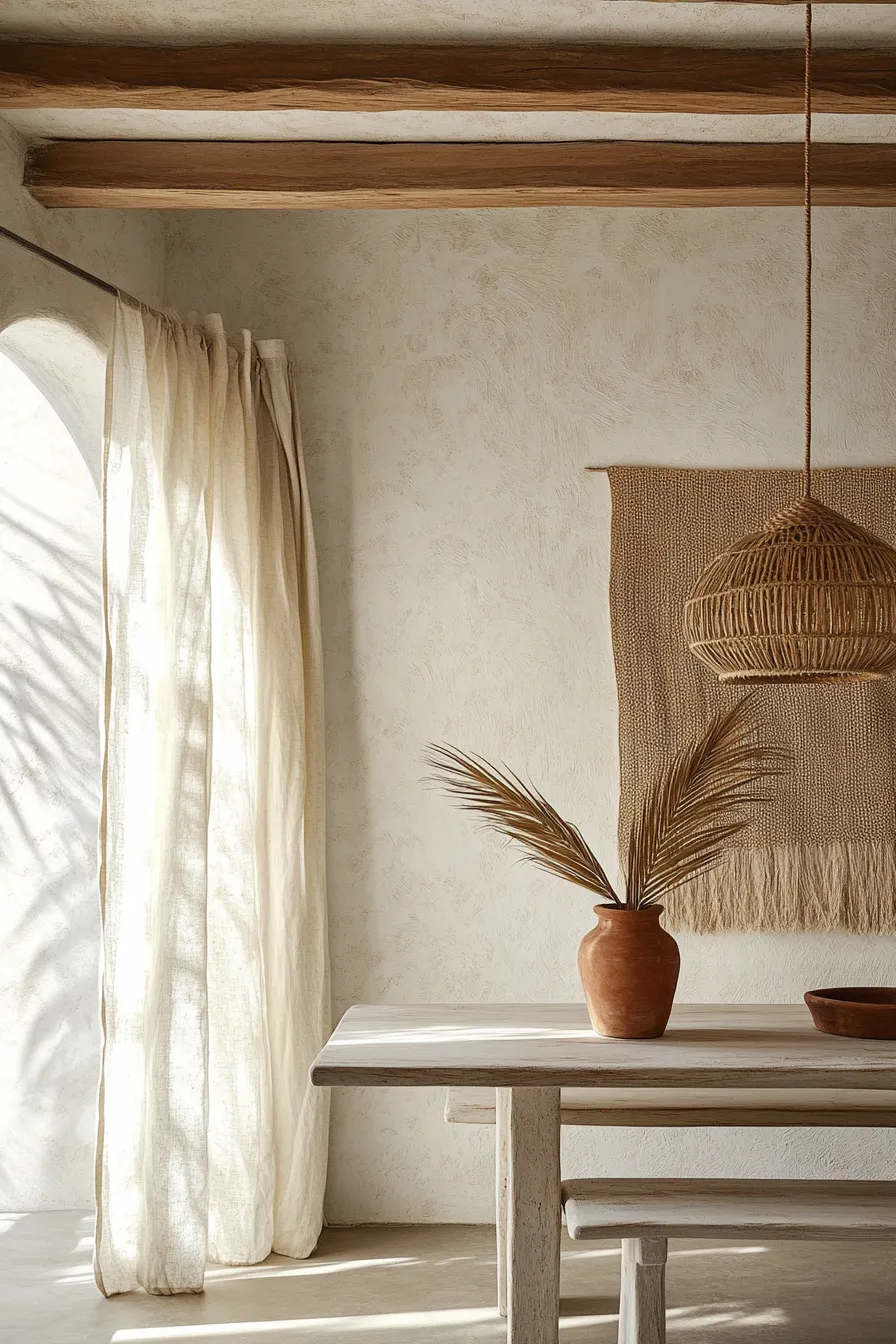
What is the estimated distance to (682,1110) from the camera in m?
2.91

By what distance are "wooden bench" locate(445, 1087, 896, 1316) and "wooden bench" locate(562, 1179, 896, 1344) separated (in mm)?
190

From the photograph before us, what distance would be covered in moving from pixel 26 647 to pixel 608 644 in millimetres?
1736

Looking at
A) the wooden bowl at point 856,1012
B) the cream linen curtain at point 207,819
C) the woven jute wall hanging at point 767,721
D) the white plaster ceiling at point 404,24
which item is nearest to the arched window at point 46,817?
the cream linen curtain at point 207,819

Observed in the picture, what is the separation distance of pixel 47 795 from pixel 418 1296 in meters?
1.74

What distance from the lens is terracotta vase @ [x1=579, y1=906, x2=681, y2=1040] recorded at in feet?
7.96

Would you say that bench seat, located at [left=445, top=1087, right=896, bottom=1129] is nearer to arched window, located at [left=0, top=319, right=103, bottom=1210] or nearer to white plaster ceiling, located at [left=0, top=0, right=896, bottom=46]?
arched window, located at [left=0, top=319, right=103, bottom=1210]

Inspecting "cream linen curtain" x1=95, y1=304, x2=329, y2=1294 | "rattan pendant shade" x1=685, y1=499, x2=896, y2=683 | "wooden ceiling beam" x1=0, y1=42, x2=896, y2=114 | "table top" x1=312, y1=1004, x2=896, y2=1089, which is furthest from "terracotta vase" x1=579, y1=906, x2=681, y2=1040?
"wooden ceiling beam" x1=0, y1=42, x2=896, y2=114

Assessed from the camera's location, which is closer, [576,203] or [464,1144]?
[576,203]

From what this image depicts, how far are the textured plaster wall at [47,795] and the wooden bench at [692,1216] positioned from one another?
1802 millimetres

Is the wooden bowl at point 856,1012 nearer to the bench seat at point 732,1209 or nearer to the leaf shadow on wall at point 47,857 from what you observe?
the bench seat at point 732,1209

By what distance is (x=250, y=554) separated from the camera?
11.6 feet

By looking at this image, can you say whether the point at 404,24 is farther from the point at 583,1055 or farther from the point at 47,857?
the point at 47,857

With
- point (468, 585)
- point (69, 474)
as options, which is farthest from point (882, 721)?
point (69, 474)

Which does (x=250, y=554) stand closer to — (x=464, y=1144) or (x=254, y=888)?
(x=254, y=888)
